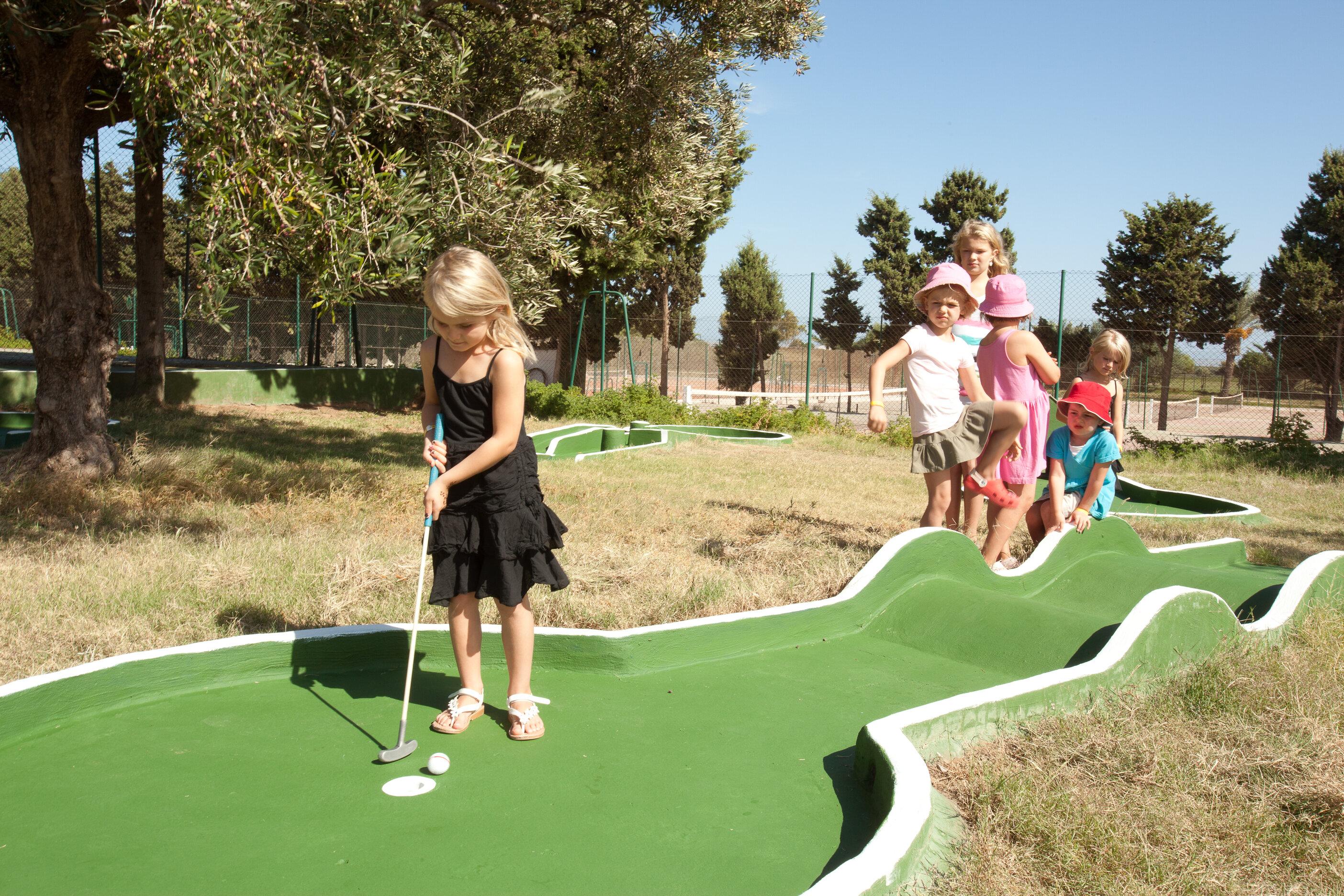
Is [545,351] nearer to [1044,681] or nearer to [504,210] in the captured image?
[504,210]

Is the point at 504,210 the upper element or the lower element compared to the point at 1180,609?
upper

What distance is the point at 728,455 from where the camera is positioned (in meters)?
11.7

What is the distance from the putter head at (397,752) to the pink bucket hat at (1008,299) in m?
3.63

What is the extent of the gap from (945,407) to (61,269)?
6091mm

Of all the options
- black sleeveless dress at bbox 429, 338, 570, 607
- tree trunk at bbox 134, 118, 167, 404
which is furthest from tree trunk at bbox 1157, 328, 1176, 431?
black sleeveless dress at bbox 429, 338, 570, 607

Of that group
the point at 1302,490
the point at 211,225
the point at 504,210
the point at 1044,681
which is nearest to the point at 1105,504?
the point at 1044,681

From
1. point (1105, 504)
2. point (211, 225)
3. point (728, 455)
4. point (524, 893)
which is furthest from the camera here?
point (728, 455)

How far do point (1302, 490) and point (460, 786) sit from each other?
10747 mm

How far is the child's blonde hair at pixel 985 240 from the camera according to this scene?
524cm

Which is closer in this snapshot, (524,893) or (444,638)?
(524,893)

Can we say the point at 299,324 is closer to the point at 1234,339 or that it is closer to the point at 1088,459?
the point at 1088,459

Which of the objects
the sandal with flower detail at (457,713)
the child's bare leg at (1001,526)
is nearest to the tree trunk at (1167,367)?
the child's bare leg at (1001,526)

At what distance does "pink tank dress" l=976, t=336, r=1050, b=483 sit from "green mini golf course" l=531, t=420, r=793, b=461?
592 cm

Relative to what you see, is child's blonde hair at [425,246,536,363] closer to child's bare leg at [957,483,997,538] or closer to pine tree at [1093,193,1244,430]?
child's bare leg at [957,483,997,538]
